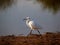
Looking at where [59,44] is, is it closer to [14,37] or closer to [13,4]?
[14,37]

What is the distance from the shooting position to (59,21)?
16.6 feet

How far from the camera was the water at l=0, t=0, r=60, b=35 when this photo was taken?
4738mm

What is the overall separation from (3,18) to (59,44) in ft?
4.76

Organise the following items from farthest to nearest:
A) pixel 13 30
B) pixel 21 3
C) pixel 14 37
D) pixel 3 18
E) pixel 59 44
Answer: pixel 21 3 < pixel 3 18 < pixel 13 30 < pixel 14 37 < pixel 59 44

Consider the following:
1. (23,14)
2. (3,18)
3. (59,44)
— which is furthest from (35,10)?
(59,44)

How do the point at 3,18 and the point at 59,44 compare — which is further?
the point at 3,18

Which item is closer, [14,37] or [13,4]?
[14,37]

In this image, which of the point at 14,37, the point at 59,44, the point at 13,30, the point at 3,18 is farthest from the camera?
the point at 3,18

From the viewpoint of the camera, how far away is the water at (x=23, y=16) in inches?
187

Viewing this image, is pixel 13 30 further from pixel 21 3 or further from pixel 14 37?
pixel 21 3

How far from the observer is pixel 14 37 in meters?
4.36

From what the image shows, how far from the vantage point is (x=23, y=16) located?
5.04 metres

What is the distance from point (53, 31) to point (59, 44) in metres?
0.71

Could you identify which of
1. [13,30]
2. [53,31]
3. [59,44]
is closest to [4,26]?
[13,30]
